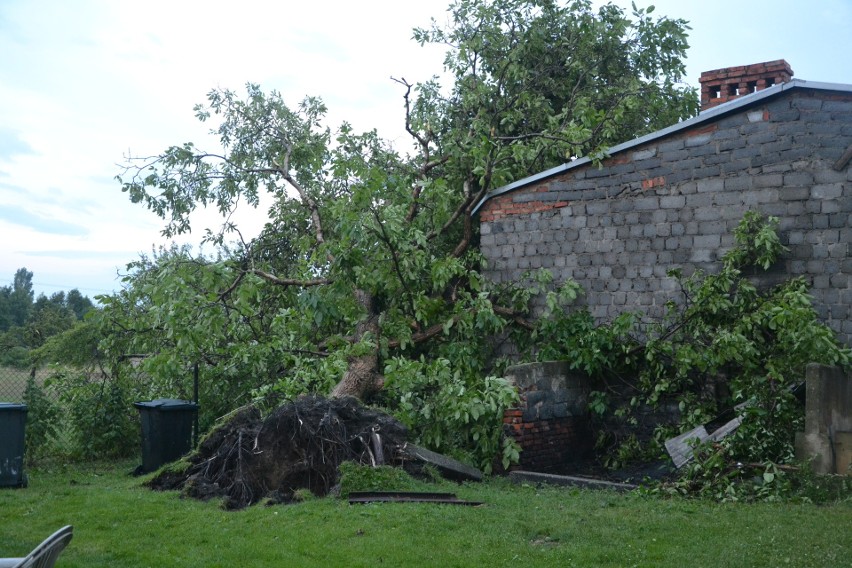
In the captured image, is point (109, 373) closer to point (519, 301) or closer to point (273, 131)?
point (273, 131)

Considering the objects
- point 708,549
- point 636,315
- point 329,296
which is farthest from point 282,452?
point 636,315

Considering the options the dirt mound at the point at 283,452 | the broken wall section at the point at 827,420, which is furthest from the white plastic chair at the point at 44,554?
the broken wall section at the point at 827,420

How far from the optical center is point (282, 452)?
29.8ft

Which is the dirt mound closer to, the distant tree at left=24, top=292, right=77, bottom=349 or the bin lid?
the bin lid

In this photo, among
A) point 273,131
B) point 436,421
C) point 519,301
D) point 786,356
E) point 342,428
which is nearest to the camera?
point 342,428

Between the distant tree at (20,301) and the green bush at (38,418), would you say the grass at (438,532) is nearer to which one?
the green bush at (38,418)

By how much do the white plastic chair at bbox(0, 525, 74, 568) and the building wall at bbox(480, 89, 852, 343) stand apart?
938cm

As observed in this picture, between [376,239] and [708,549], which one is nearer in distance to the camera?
[708,549]

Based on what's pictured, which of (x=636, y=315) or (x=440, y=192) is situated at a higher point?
(x=440, y=192)

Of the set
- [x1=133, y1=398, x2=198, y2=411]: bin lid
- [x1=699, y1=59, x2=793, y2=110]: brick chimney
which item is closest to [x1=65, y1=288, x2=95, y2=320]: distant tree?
[x1=133, y1=398, x2=198, y2=411]: bin lid

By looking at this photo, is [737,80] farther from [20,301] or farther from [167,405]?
[20,301]

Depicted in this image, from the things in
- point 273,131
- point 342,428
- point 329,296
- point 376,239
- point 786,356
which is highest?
point 273,131

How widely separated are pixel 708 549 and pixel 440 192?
761 cm

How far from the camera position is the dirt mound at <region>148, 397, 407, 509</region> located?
8.83 m
